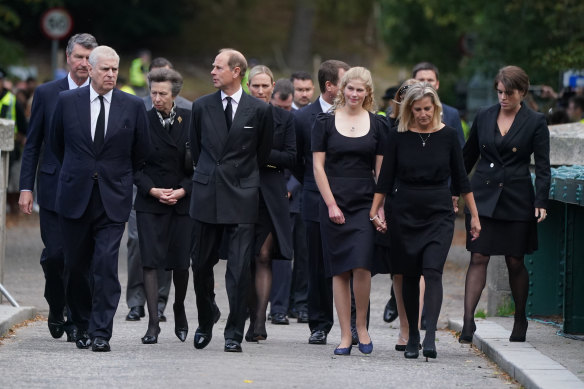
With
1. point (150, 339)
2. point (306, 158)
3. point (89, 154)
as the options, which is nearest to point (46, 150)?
point (89, 154)

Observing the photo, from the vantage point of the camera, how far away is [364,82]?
Result: 34.9 ft

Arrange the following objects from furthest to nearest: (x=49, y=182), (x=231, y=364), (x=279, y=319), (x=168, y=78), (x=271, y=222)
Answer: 1. (x=279, y=319)
2. (x=168, y=78)
3. (x=271, y=222)
4. (x=49, y=182)
5. (x=231, y=364)

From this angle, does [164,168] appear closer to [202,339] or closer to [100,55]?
[100,55]

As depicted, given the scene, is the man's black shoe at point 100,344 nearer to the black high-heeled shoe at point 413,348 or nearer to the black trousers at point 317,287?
the black trousers at point 317,287

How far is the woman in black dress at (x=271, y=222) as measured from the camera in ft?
36.9

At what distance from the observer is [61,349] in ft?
34.6

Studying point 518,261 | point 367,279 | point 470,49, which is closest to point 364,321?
point 367,279

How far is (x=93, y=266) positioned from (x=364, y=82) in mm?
2317

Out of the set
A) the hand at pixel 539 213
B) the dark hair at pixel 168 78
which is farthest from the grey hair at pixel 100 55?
the hand at pixel 539 213

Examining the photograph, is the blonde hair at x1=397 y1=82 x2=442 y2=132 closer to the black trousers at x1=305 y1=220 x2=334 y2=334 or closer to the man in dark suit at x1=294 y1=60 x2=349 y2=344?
the man in dark suit at x1=294 y1=60 x2=349 y2=344

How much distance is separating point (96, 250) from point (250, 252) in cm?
108

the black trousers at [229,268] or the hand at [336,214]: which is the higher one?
the hand at [336,214]

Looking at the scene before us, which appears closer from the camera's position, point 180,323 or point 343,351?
point 343,351

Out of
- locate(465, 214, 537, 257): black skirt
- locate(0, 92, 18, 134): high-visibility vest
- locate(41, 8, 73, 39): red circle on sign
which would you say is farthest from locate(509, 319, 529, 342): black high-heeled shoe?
locate(41, 8, 73, 39): red circle on sign
